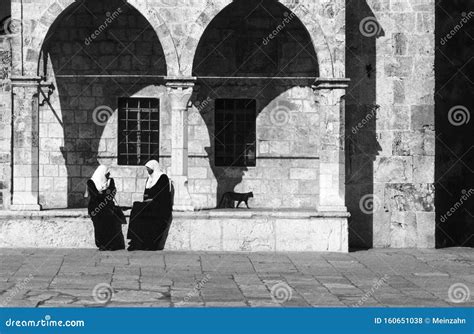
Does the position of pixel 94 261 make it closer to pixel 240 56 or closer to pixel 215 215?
pixel 215 215

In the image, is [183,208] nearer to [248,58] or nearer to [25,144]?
[25,144]

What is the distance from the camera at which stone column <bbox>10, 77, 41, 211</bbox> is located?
582 inches

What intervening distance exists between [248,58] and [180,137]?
2782 millimetres

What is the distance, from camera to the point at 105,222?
14.6 m

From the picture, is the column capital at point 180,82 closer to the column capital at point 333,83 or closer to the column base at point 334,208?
the column capital at point 333,83

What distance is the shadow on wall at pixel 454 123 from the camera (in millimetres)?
17047

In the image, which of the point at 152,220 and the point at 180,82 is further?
the point at 180,82

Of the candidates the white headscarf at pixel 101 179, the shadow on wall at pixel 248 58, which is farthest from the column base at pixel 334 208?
the white headscarf at pixel 101 179

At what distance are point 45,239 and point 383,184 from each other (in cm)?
602

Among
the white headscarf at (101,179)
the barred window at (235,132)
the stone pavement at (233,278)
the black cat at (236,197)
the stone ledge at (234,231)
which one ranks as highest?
the barred window at (235,132)

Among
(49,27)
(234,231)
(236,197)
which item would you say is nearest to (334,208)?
(234,231)

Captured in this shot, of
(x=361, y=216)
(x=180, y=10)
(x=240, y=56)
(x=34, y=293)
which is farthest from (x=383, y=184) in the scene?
(x=34, y=293)

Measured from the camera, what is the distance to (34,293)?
409 inches

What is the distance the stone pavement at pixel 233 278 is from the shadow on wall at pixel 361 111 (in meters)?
1.13
